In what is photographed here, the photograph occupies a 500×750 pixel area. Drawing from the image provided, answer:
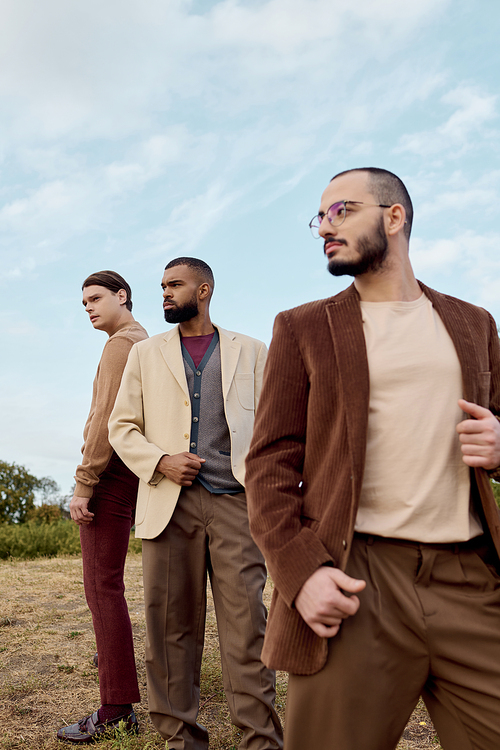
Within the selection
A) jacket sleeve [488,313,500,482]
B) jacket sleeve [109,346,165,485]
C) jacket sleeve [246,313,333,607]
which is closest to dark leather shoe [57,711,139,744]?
jacket sleeve [109,346,165,485]

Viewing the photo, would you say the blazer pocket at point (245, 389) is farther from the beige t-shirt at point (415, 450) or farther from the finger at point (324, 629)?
the finger at point (324, 629)

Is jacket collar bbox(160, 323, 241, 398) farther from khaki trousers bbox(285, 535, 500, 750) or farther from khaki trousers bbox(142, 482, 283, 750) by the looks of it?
khaki trousers bbox(285, 535, 500, 750)

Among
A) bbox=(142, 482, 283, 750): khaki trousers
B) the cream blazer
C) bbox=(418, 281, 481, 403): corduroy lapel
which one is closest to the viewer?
bbox=(418, 281, 481, 403): corduroy lapel

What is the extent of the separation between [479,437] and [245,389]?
1903mm

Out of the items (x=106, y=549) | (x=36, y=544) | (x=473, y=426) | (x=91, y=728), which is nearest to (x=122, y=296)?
(x=106, y=549)

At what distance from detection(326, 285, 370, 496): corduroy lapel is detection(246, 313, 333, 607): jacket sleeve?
0.43 ft

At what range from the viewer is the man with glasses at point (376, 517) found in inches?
61.7

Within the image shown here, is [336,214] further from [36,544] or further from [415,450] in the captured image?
[36,544]

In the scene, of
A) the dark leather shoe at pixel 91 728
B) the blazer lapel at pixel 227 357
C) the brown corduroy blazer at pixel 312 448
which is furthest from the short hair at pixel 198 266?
the dark leather shoe at pixel 91 728

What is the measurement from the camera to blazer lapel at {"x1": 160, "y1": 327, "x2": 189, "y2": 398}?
331cm

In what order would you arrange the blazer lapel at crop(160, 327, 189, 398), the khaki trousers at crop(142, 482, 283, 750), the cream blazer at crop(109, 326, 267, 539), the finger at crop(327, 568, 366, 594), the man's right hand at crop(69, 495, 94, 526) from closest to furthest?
the finger at crop(327, 568, 366, 594) < the khaki trousers at crop(142, 482, 283, 750) < the cream blazer at crop(109, 326, 267, 539) < the blazer lapel at crop(160, 327, 189, 398) < the man's right hand at crop(69, 495, 94, 526)

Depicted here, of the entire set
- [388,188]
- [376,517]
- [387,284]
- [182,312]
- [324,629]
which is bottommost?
[324,629]

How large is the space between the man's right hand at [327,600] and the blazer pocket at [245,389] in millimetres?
1878

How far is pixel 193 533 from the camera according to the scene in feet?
10.4
